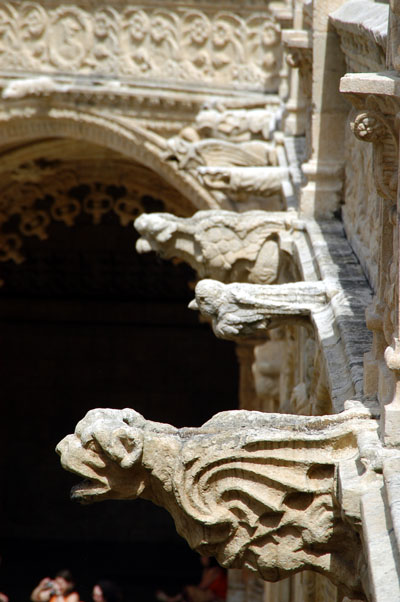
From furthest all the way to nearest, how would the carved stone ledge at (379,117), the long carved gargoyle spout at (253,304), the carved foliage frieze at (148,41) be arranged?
the carved foliage frieze at (148,41), the long carved gargoyle spout at (253,304), the carved stone ledge at (379,117)

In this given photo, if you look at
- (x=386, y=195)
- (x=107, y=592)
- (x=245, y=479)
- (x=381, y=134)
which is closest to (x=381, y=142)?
(x=381, y=134)

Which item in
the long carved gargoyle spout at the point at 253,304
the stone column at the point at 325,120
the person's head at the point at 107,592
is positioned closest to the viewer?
the long carved gargoyle spout at the point at 253,304

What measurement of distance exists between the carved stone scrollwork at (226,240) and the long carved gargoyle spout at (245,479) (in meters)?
2.85

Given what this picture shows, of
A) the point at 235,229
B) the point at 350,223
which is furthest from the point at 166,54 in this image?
the point at 350,223

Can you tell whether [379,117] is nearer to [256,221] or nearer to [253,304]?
[253,304]

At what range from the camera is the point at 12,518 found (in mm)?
13977

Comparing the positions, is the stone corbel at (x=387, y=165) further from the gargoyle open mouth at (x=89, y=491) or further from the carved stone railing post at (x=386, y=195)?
the gargoyle open mouth at (x=89, y=491)

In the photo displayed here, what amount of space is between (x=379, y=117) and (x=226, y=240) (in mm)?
2996

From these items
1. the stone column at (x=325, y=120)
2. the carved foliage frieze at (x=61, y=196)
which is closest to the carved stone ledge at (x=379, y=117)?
the stone column at (x=325, y=120)

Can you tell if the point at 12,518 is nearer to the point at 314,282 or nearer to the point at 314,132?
the point at 314,132

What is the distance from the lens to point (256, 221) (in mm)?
5996

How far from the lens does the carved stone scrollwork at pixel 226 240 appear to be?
5992 mm

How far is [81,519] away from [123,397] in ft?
4.74

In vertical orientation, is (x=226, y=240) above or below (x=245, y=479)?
below
